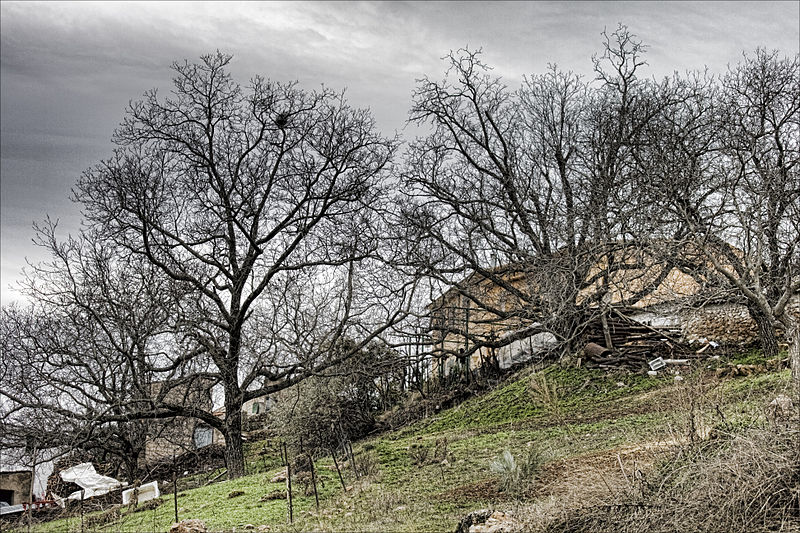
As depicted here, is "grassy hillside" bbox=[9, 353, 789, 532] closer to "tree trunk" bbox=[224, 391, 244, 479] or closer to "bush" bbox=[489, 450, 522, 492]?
"bush" bbox=[489, 450, 522, 492]

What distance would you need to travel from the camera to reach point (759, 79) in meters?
15.0

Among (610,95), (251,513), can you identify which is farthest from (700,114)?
(251,513)

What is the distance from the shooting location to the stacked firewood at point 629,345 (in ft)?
60.2

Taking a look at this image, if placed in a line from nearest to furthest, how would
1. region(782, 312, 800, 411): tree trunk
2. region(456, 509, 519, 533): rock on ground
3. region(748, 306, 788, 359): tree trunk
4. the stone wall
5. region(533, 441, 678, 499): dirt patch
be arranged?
region(456, 509, 519, 533): rock on ground → region(533, 441, 678, 499): dirt patch → region(782, 312, 800, 411): tree trunk → region(748, 306, 788, 359): tree trunk → the stone wall

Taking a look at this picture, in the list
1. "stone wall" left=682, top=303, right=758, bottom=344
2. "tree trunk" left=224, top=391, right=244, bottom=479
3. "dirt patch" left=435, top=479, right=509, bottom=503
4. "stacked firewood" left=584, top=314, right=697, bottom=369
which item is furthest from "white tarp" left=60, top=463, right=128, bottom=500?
"stone wall" left=682, top=303, right=758, bottom=344

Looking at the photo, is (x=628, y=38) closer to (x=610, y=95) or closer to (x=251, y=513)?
(x=610, y=95)

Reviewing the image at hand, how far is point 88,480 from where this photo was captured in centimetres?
1967

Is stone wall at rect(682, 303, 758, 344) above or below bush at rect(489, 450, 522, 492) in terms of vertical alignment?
above

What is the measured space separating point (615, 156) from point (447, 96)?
224 inches

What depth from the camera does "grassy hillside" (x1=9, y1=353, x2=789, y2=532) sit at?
823 cm

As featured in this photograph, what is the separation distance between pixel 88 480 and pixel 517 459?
14737 mm

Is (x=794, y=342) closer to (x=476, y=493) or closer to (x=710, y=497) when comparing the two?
(x=710, y=497)

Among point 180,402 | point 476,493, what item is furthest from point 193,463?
point 476,493

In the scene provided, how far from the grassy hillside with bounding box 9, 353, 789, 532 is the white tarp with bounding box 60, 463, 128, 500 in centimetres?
396
